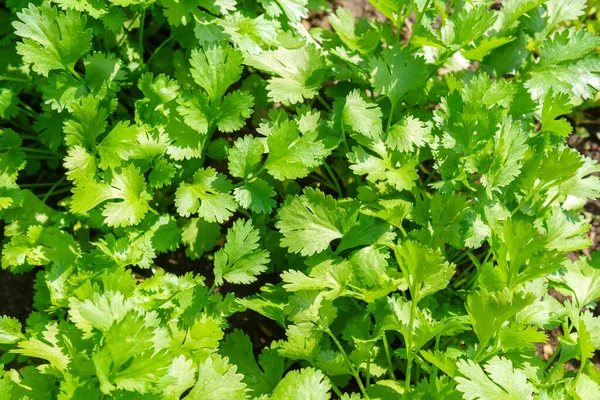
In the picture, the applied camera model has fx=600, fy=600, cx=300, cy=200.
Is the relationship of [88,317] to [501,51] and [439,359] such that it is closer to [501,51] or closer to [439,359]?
[439,359]

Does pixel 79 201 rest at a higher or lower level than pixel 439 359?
higher

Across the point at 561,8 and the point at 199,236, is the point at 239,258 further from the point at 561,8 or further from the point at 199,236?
the point at 561,8

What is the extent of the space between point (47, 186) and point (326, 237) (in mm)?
991

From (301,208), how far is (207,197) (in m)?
0.27

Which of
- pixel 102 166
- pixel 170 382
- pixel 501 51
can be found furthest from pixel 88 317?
pixel 501 51

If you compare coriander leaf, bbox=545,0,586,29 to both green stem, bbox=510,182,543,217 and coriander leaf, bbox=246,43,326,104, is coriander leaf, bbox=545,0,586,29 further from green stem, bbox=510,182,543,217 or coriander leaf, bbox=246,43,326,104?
coriander leaf, bbox=246,43,326,104

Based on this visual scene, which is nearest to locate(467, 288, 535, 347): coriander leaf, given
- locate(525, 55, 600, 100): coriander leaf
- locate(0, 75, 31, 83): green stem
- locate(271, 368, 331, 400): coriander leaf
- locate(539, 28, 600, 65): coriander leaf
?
locate(271, 368, 331, 400): coriander leaf

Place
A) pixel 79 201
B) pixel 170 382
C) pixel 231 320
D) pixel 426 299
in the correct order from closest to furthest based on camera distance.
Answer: pixel 170 382, pixel 79 201, pixel 426 299, pixel 231 320

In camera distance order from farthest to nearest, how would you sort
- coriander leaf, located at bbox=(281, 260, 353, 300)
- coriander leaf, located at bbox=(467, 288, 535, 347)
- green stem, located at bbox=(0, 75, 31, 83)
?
green stem, located at bbox=(0, 75, 31, 83) → coriander leaf, located at bbox=(281, 260, 353, 300) → coriander leaf, located at bbox=(467, 288, 535, 347)

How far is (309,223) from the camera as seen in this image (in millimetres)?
1670

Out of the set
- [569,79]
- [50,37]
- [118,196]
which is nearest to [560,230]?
[569,79]

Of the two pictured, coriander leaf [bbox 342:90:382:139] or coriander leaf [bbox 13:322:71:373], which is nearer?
coriander leaf [bbox 13:322:71:373]

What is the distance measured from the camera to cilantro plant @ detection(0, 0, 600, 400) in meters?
1.52

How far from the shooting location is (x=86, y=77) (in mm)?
1733
